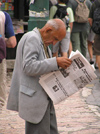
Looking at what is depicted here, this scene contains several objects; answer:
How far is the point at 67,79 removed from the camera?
145 inches

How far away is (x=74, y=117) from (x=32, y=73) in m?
2.60

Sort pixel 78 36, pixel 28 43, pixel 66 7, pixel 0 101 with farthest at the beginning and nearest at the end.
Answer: pixel 78 36, pixel 66 7, pixel 0 101, pixel 28 43

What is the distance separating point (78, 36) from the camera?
10.7 meters

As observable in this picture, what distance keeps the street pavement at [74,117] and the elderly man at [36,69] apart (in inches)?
61.9

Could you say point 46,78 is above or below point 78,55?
below

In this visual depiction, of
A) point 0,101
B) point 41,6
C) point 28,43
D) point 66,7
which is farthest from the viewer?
point 66,7

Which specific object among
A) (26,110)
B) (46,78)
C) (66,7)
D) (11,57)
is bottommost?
(11,57)

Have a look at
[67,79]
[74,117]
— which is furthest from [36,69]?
[74,117]

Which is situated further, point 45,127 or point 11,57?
point 11,57

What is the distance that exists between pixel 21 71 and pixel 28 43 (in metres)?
0.32

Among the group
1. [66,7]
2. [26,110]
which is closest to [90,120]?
[26,110]

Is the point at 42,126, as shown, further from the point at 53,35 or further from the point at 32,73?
the point at 53,35

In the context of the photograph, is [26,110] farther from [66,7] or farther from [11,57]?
[11,57]

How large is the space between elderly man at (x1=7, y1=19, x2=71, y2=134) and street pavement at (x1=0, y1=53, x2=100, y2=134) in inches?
61.9
